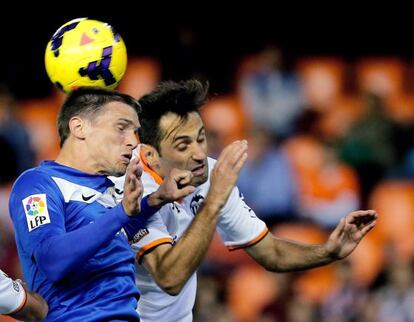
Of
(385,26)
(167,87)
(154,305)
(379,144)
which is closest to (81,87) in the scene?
(167,87)

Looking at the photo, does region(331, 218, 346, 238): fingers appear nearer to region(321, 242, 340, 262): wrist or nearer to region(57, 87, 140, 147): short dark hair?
region(321, 242, 340, 262): wrist

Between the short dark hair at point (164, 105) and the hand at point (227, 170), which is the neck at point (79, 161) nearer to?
the hand at point (227, 170)

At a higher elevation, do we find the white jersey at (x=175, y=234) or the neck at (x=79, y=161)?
the neck at (x=79, y=161)

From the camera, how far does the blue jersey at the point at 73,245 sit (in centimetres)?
417

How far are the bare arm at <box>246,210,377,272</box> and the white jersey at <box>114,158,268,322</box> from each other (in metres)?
0.08

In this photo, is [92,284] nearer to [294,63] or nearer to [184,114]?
[184,114]

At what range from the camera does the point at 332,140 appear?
11.6 m

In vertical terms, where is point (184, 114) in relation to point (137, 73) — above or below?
above

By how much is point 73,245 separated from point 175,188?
479 mm

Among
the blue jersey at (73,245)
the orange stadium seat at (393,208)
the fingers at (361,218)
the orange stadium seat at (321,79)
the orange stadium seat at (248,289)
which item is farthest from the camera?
the orange stadium seat at (321,79)

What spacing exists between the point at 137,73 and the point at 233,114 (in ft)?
3.91

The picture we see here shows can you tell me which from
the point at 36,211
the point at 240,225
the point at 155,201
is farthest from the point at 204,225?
the point at 240,225

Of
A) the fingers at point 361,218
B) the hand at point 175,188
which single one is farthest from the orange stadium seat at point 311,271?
the hand at point 175,188

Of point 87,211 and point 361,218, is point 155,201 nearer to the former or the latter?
point 87,211
